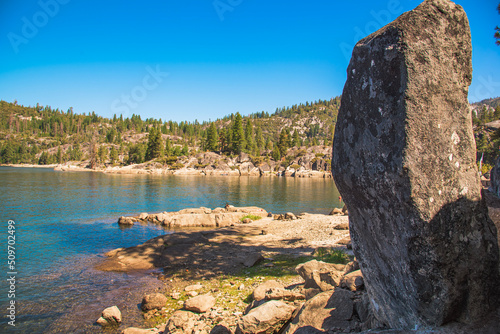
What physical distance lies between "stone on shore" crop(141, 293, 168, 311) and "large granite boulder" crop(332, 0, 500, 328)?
9619 mm

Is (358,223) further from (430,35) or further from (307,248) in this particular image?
(307,248)

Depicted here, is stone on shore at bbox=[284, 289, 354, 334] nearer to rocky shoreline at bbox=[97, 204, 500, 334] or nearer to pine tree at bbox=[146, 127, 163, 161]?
rocky shoreline at bbox=[97, 204, 500, 334]

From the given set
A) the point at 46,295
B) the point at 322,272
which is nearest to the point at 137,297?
the point at 46,295

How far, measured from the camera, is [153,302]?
433 inches

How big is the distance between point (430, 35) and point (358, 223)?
2.67 meters

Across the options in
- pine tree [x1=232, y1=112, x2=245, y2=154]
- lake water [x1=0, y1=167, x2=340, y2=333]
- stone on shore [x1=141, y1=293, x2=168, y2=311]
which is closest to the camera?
lake water [x1=0, y1=167, x2=340, y2=333]

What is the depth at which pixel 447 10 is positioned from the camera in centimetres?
351

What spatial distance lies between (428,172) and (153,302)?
1096 centimetres

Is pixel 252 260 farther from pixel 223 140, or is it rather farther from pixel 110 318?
pixel 223 140

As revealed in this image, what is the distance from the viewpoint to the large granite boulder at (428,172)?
10.6ft

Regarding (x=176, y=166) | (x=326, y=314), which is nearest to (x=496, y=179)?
(x=326, y=314)

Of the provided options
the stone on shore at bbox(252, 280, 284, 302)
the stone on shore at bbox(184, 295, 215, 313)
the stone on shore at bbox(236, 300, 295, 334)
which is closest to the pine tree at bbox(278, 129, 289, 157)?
the stone on shore at bbox(252, 280, 284, 302)

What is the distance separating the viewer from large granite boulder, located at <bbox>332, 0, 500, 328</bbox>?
10.6 feet

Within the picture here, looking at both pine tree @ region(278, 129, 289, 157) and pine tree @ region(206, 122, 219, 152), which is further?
pine tree @ region(278, 129, 289, 157)
